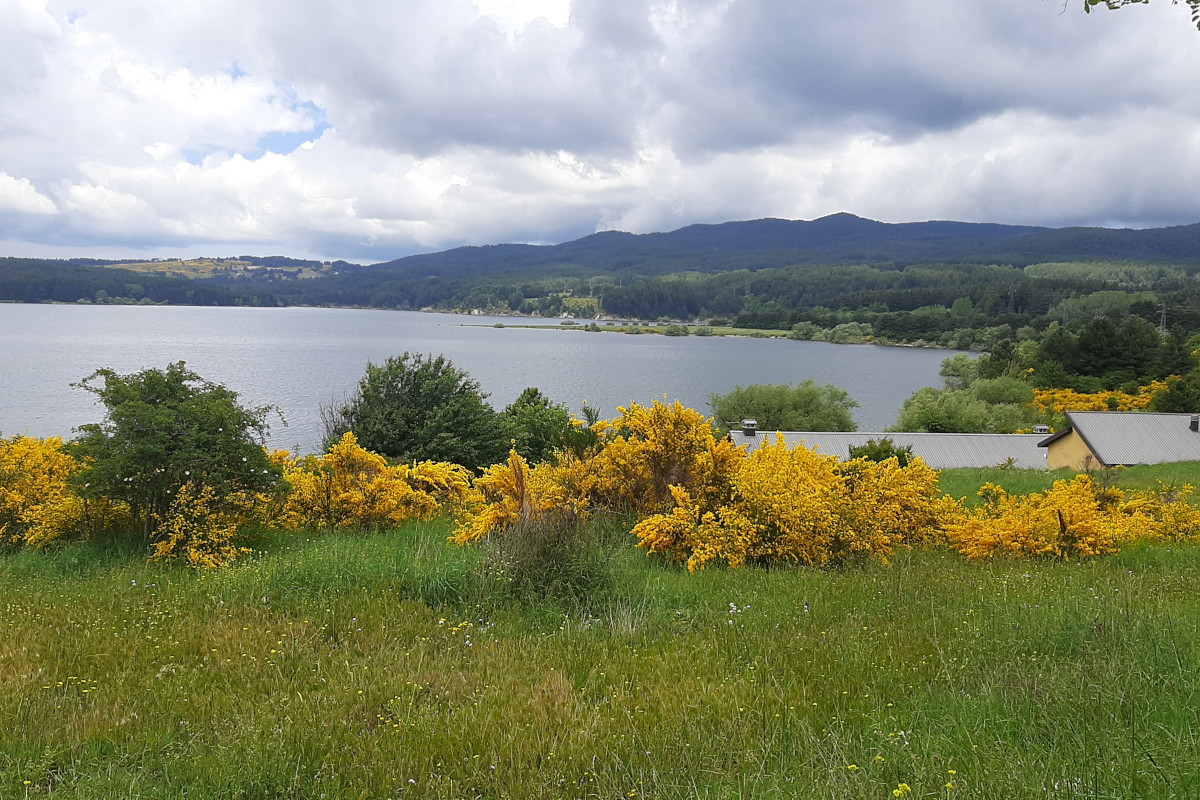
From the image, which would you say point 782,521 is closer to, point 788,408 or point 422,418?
point 422,418

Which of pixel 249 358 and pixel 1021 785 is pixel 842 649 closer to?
pixel 1021 785

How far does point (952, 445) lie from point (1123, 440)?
7376 mm

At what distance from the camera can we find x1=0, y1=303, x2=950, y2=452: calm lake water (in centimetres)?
7025

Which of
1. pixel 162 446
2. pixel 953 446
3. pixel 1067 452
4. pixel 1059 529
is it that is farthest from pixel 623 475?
pixel 1067 452

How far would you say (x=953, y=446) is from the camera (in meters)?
37.6

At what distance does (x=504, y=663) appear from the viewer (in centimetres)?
534

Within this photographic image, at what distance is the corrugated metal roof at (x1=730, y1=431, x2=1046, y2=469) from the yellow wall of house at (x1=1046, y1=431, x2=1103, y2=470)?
1.56ft

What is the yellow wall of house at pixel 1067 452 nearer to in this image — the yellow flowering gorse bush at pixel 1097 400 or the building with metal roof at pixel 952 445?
the building with metal roof at pixel 952 445

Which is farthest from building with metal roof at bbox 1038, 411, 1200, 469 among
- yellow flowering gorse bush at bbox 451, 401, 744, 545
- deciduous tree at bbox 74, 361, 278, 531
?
deciduous tree at bbox 74, 361, 278, 531

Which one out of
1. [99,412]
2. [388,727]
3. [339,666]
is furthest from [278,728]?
[99,412]

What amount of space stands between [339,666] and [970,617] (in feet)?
17.1

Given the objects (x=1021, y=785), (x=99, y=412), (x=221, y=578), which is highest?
(x=1021, y=785)

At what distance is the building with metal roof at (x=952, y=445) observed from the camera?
36.0 meters

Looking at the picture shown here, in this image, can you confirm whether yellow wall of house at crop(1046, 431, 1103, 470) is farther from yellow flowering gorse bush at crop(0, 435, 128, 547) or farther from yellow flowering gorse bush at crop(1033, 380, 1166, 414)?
yellow flowering gorse bush at crop(0, 435, 128, 547)
